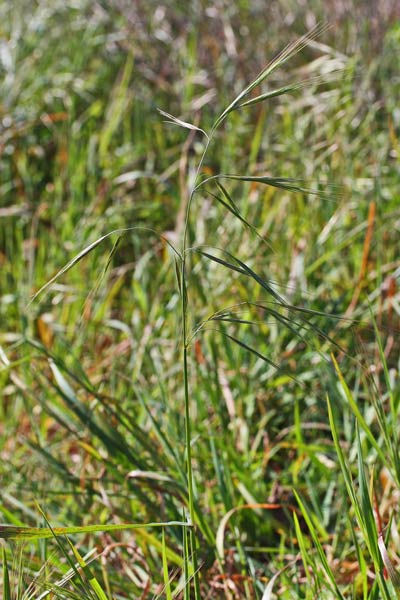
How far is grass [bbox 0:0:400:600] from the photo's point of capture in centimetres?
143

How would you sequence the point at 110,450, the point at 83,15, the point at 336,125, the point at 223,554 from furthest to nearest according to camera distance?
the point at 83,15 < the point at 336,125 < the point at 110,450 < the point at 223,554

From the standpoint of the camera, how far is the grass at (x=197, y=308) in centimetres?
143

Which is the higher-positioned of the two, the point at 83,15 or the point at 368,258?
the point at 83,15

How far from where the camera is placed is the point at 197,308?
92.8 inches

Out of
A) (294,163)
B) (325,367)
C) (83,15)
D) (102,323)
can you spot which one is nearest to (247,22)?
(83,15)

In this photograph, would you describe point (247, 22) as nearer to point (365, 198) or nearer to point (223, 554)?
point (365, 198)

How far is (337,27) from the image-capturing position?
374cm

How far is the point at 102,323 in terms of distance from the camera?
260cm

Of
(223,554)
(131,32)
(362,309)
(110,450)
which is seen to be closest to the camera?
(223,554)

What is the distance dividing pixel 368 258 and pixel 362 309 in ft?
0.93

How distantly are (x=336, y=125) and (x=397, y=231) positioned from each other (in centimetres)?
72

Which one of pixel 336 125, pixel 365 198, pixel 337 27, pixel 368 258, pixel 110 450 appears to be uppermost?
pixel 337 27

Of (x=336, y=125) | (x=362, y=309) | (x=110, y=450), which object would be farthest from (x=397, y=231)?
(x=110, y=450)

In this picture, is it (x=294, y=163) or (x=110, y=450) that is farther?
(x=294, y=163)
